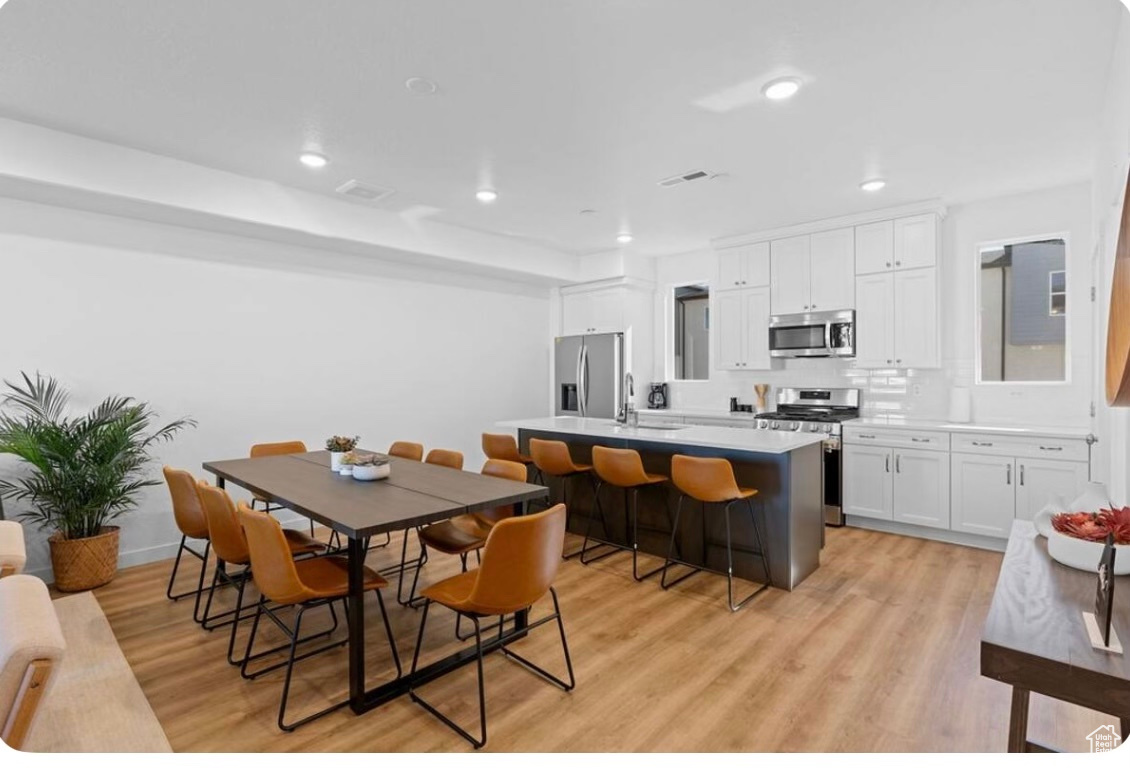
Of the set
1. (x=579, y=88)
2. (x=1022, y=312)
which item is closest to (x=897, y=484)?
(x=1022, y=312)

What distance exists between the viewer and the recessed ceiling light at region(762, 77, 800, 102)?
2.76 meters

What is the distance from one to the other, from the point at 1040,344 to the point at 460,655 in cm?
482

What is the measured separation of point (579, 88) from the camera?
9.33ft

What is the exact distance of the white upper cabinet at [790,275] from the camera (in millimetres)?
5359

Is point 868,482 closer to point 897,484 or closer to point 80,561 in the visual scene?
point 897,484

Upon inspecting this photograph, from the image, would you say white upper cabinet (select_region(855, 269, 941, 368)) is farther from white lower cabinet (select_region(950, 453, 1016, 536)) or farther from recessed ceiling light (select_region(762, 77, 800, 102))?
recessed ceiling light (select_region(762, 77, 800, 102))

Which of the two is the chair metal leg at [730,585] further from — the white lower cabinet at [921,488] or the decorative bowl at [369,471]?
the decorative bowl at [369,471]

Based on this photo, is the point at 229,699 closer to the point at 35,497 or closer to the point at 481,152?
the point at 35,497

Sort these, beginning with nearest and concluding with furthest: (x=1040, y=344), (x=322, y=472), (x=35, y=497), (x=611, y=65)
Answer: (x=611, y=65), (x=322, y=472), (x=35, y=497), (x=1040, y=344)

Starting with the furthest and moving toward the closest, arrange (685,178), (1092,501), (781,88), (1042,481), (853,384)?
(853,384) < (685,178) < (1042,481) < (781,88) < (1092,501)

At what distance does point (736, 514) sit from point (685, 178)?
2.34 metres

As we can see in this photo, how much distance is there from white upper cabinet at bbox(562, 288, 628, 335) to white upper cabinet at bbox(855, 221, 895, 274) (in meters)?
2.42

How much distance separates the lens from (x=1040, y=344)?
4.52m
